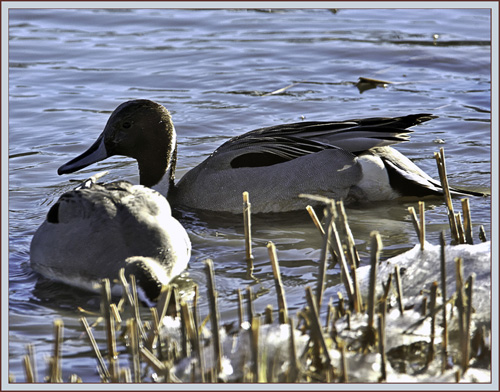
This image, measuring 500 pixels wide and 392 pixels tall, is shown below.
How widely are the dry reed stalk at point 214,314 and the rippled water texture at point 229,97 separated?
0.82 metres

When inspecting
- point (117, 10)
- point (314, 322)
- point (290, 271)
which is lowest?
point (290, 271)

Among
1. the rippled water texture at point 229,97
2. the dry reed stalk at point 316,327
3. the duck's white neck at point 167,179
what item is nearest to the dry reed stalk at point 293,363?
the dry reed stalk at point 316,327

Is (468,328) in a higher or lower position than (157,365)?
higher

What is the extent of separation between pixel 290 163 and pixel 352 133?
2.08ft

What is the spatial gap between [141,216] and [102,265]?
447 mm

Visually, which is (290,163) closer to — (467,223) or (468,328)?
(467,223)

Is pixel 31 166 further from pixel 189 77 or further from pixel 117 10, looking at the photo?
pixel 117 10

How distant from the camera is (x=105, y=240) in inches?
212

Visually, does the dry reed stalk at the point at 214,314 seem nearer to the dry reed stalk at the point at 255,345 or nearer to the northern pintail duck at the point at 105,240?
the dry reed stalk at the point at 255,345

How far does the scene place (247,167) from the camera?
23.7 feet

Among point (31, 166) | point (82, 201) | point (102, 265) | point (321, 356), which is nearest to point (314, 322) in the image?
point (321, 356)

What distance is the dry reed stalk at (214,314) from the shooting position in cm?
377

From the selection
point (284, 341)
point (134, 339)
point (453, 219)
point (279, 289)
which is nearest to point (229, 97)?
point (453, 219)

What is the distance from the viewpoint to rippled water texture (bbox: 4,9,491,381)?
19.0 ft
